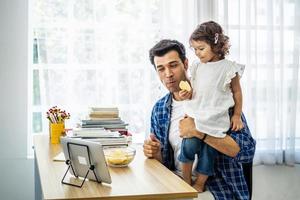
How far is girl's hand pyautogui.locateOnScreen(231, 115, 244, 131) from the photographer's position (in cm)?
211

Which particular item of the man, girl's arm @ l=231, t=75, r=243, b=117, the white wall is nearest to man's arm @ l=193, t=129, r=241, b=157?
the man

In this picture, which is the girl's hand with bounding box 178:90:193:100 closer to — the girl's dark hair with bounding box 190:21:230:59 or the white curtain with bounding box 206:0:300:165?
the girl's dark hair with bounding box 190:21:230:59

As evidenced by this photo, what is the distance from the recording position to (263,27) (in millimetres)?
3027

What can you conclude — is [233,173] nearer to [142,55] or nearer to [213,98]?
[213,98]

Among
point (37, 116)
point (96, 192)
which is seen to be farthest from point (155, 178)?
point (37, 116)

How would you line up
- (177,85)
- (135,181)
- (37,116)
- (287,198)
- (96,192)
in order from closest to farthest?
(96,192) < (135,181) < (177,85) < (37,116) < (287,198)

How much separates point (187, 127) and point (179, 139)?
0.63 ft

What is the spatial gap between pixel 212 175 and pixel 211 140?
0.20 m

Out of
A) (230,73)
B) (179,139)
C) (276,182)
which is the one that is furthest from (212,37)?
(276,182)

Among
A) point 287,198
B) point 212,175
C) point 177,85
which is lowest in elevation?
point 287,198

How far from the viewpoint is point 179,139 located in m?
2.30

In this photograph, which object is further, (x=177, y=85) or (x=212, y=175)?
(x=177, y=85)

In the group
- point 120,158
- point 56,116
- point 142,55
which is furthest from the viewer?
point 142,55

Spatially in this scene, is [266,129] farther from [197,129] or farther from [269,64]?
[197,129]
